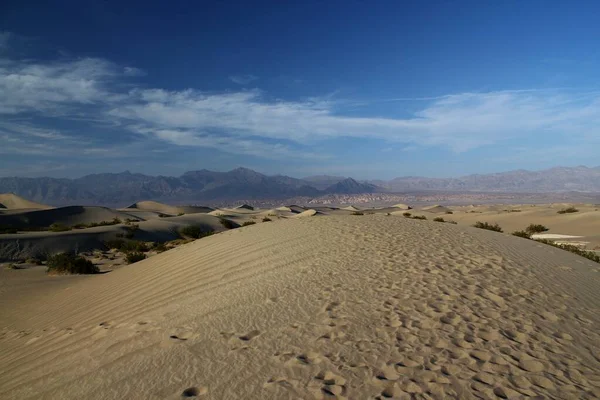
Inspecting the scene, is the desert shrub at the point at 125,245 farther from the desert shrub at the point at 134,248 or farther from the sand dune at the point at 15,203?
the sand dune at the point at 15,203

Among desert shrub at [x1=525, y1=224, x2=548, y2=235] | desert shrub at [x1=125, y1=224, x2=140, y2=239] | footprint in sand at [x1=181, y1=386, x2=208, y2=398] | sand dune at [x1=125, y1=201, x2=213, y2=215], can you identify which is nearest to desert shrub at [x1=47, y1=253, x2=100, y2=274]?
desert shrub at [x1=125, y1=224, x2=140, y2=239]

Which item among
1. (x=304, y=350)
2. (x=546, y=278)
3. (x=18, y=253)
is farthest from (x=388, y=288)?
(x=18, y=253)

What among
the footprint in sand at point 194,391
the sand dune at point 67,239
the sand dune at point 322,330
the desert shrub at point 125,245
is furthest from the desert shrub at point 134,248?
the footprint in sand at point 194,391

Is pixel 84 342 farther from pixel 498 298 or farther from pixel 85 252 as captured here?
pixel 85 252

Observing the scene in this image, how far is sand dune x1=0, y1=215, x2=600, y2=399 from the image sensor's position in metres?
3.00

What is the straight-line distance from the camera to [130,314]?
4.89 metres

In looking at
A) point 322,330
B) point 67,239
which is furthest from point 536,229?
point 67,239

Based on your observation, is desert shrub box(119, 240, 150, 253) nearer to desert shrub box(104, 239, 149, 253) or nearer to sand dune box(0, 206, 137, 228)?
desert shrub box(104, 239, 149, 253)

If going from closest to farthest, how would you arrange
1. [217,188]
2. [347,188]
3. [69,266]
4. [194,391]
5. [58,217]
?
[194,391] → [69,266] → [58,217] → [217,188] → [347,188]

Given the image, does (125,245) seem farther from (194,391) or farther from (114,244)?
(194,391)

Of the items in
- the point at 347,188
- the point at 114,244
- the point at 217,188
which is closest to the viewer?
the point at 114,244

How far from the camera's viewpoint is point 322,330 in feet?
12.5

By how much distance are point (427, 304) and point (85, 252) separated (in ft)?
48.3

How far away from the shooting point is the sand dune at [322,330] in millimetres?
2996
